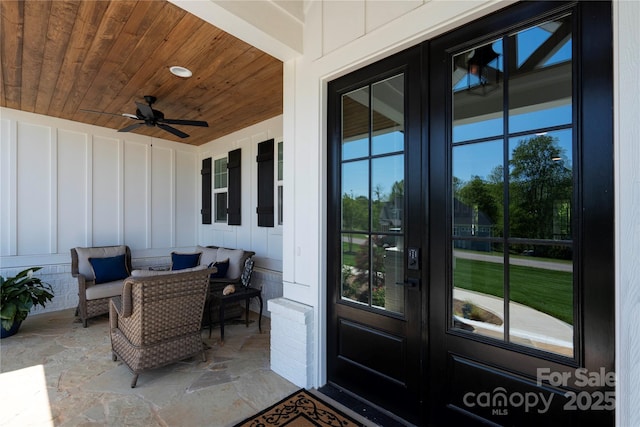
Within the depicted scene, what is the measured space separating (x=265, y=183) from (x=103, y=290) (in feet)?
8.94

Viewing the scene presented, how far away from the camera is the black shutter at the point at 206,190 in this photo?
5699 millimetres

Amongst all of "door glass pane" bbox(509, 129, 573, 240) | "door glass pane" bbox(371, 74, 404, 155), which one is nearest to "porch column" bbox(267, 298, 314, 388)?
"door glass pane" bbox(371, 74, 404, 155)

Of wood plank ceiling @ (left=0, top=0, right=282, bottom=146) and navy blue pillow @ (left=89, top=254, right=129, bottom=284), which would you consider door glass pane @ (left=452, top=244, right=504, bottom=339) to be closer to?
wood plank ceiling @ (left=0, top=0, right=282, bottom=146)

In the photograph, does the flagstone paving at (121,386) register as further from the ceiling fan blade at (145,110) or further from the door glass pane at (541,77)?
the ceiling fan blade at (145,110)

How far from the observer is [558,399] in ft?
4.49

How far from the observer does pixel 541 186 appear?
1444 millimetres

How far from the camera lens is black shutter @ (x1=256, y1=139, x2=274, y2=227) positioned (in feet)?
14.4

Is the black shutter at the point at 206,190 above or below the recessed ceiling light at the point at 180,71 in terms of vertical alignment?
below

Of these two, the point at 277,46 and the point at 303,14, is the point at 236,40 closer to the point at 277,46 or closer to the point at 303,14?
the point at 277,46

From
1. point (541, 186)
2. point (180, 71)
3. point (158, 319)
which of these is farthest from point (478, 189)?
point (180, 71)

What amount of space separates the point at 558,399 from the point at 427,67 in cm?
197

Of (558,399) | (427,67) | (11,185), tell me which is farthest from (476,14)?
(11,185)

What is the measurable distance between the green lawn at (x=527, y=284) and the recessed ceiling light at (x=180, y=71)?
3116mm

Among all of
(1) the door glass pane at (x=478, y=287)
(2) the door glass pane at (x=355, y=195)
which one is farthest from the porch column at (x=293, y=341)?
(1) the door glass pane at (x=478, y=287)
